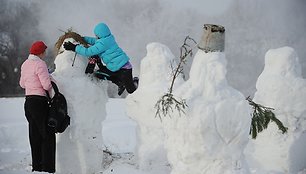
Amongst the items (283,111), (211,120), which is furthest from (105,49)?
(283,111)

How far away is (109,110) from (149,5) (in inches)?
407

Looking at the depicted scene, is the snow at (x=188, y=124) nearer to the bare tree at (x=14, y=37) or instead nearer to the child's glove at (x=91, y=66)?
the child's glove at (x=91, y=66)

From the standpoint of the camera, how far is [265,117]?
5648 millimetres

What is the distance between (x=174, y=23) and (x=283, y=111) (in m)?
16.3

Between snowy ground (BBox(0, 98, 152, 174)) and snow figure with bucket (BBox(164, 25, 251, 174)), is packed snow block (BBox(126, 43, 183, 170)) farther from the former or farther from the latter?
snow figure with bucket (BBox(164, 25, 251, 174))

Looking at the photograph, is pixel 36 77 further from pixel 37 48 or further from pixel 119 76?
pixel 119 76

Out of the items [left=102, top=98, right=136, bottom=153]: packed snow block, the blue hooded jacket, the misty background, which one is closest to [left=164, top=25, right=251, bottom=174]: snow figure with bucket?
the blue hooded jacket

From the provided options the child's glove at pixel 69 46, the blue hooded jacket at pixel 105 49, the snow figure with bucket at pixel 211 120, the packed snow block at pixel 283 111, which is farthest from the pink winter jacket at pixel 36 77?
the packed snow block at pixel 283 111

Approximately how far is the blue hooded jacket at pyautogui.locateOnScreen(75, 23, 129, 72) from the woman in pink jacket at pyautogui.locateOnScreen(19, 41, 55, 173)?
25.0 inches

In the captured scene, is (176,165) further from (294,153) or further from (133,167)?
(294,153)

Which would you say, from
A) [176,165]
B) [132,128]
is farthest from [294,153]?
[132,128]

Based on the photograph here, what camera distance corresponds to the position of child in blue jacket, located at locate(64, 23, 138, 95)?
6465 millimetres

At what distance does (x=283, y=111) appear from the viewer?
7.57 metres

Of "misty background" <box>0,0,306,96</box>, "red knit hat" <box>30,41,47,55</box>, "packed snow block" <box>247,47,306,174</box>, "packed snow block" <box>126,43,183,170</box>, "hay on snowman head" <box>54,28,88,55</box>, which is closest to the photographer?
"red knit hat" <box>30,41,47,55</box>
